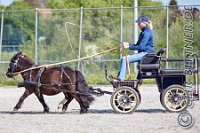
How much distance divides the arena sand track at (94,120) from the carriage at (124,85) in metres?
0.29

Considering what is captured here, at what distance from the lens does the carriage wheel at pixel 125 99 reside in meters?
14.0

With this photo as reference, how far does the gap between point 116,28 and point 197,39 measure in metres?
4.67

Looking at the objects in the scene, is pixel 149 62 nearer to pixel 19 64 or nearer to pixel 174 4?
pixel 19 64

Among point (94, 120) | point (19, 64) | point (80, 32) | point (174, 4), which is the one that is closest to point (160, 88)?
point (94, 120)

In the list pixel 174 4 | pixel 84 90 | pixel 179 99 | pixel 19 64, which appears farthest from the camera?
pixel 174 4

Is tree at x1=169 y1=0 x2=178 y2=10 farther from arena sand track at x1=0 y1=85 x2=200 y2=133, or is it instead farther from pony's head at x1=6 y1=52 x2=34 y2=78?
pony's head at x1=6 y1=52 x2=34 y2=78

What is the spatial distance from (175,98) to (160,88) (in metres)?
0.45

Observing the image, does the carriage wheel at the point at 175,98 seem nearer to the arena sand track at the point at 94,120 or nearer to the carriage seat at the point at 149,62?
the arena sand track at the point at 94,120

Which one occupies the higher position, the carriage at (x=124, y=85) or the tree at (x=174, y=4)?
the tree at (x=174, y=4)

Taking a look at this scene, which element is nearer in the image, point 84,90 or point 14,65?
point 84,90

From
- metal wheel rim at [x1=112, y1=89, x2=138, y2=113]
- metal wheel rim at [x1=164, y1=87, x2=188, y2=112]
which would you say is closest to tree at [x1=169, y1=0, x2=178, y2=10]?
metal wheel rim at [x1=164, y1=87, x2=188, y2=112]

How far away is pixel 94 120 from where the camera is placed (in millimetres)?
12867

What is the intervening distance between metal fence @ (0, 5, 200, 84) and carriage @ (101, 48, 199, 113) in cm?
1407

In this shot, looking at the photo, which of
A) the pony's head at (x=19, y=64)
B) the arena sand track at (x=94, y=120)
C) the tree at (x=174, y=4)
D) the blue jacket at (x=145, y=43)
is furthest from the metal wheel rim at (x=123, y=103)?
the tree at (x=174, y=4)
